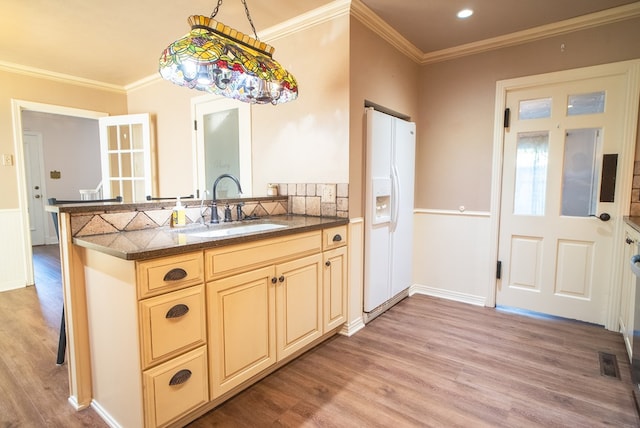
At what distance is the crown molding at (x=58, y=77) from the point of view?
3.60 meters

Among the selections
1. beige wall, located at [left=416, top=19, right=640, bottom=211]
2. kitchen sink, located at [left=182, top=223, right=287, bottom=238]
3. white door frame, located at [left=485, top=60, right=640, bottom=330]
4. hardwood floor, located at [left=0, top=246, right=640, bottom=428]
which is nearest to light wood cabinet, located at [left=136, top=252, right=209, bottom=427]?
hardwood floor, located at [left=0, top=246, right=640, bottom=428]

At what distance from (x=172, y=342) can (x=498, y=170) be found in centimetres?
294

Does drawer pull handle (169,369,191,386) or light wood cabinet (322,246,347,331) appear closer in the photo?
drawer pull handle (169,369,191,386)

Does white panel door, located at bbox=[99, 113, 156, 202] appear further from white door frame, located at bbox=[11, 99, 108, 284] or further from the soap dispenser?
the soap dispenser

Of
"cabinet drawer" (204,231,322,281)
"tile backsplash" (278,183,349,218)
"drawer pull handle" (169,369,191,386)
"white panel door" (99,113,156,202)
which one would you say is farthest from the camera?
"white panel door" (99,113,156,202)

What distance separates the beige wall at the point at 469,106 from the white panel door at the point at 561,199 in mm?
184

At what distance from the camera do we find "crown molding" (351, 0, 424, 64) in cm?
234

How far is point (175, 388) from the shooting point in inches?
56.4

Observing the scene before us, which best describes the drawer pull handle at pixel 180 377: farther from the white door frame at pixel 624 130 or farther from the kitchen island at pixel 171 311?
the white door frame at pixel 624 130

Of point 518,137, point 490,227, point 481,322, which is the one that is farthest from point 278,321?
point 518,137

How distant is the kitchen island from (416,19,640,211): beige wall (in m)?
1.84

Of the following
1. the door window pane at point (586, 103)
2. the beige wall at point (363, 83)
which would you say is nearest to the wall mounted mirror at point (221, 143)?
the beige wall at point (363, 83)

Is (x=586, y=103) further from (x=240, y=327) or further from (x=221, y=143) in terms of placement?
(x=221, y=143)

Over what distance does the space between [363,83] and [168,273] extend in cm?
198
